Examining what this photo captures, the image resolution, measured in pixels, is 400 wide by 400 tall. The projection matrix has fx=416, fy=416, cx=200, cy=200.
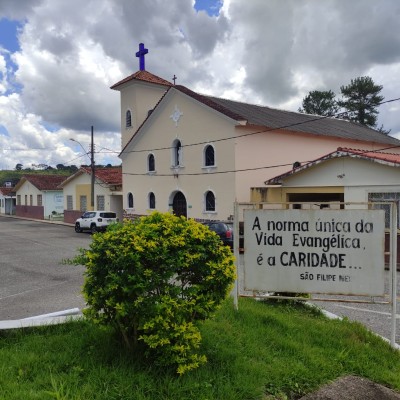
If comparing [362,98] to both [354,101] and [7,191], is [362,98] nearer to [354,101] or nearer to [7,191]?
[354,101]

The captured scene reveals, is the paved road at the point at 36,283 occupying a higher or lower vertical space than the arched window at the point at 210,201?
lower

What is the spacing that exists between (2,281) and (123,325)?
7819 mm

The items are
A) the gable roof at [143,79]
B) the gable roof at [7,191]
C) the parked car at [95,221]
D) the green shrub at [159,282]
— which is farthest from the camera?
the gable roof at [7,191]

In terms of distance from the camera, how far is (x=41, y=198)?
44.4 metres

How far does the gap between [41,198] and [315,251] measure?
42939mm

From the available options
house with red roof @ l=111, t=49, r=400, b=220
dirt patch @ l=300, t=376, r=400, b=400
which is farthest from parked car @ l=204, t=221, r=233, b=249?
dirt patch @ l=300, t=376, r=400, b=400

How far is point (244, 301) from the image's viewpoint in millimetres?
6727

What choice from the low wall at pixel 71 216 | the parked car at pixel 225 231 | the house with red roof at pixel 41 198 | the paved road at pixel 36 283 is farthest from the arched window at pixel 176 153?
the house with red roof at pixel 41 198

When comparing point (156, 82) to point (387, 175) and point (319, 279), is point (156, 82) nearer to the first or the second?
point (387, 175)

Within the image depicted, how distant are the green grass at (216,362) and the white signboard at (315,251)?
55 cm

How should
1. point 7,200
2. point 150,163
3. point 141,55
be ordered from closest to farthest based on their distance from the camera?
1. point 150,163
2. point 141,55
3. point 7,200

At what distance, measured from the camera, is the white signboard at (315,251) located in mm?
5488

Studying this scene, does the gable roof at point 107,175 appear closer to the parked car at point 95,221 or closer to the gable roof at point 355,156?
the parked car at point 95,221

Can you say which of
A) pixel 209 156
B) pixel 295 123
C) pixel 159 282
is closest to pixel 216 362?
pixel 159 282
